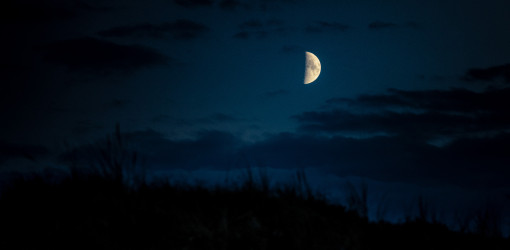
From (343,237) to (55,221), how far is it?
4.33m

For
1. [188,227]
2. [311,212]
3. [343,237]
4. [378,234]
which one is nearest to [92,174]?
[188,227]

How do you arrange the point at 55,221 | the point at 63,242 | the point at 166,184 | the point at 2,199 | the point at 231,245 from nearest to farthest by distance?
the point at 231,245, the point at 63,242, the point at 55,221, the point at 166,184, the point at 2,199

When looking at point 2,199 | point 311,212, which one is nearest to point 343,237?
point 311,212

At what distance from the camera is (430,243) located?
699 cm

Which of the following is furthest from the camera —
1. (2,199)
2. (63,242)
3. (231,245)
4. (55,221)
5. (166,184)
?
(2,199)

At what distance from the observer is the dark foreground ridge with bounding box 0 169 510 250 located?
609 cm

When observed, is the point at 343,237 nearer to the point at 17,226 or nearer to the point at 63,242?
the point at 63,242

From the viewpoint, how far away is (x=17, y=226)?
712 cm

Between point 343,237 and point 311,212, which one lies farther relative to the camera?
A: point 311,212

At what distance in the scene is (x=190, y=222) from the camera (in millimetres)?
6156

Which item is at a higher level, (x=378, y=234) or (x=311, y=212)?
(x=311, y=212)

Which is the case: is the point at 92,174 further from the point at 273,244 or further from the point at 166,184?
the point at 273,244

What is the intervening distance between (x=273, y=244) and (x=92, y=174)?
357cm

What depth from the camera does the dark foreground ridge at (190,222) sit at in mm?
6094
